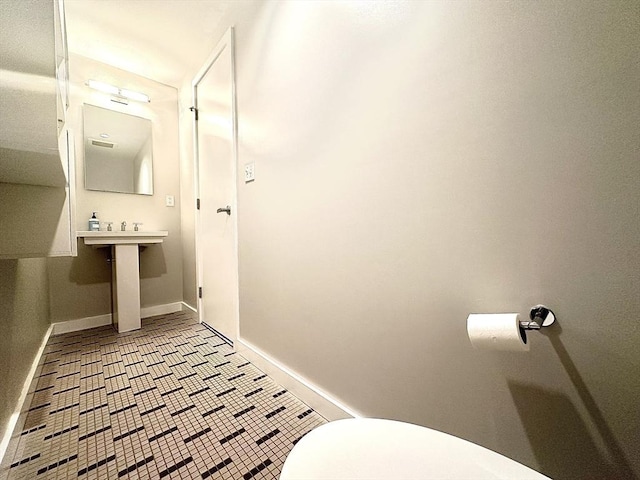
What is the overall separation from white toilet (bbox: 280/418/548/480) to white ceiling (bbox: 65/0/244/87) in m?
2.17

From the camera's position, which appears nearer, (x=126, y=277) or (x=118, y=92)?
(x=126, y=277)

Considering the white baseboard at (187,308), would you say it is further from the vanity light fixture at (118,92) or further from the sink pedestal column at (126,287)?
the vanity light fixture at (118,92)

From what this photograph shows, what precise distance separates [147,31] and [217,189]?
4.06ft

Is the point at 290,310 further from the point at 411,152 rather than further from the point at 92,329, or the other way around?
the point at 92,329

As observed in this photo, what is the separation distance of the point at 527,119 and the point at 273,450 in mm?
1341

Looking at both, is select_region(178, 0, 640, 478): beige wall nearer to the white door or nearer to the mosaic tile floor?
the mosaic tile floor

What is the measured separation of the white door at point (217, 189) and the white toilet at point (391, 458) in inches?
55.3

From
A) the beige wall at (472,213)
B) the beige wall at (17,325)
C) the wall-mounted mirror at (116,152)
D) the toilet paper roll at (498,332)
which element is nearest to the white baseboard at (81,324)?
the beige wall at (17,325)

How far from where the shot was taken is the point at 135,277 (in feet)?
7.06

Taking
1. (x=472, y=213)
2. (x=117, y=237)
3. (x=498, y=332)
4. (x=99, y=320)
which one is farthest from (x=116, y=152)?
(x=498, y=332)

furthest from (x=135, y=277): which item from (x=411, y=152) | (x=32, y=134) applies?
(x=411, y=152)

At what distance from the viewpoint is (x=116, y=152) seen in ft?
7.57

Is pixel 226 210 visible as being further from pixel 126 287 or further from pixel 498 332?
pixel 498 332

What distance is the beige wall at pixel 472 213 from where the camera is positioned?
1.75ft
